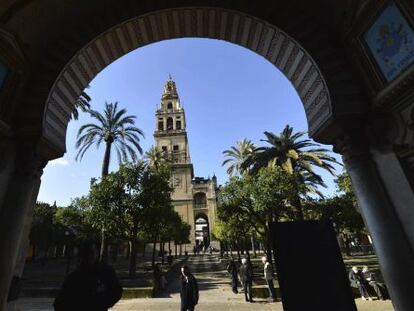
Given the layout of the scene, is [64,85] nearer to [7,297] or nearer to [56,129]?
[56,129]

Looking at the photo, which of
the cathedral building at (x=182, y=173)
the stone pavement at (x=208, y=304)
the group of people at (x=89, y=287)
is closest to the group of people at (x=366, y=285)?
the stone pavement at (x=208, y=304)

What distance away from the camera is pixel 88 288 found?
9.09 feet

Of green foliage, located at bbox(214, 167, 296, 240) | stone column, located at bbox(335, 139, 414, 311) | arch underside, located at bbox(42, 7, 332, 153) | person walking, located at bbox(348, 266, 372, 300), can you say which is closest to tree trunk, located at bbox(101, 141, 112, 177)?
green foliage, located at bbox(214, 167, 296, 240)

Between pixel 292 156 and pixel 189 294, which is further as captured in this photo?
pixel 292 156

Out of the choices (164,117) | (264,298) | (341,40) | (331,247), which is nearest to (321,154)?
(264,298)

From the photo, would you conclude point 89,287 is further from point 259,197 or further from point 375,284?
point 259,197

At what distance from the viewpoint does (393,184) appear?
4.67m

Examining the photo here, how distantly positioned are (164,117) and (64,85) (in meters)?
58.9

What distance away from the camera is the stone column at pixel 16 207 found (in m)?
4.76

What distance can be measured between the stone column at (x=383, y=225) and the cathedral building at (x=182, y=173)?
54023 millimetres

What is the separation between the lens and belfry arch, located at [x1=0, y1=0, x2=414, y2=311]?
462 cm

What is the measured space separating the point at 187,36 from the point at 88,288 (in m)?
6.77

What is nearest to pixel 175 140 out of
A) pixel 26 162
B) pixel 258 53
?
pixel 258 53

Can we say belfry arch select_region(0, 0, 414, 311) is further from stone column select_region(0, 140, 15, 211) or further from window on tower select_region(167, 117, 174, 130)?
window on tower select_region(167, 117, 174, 130)
